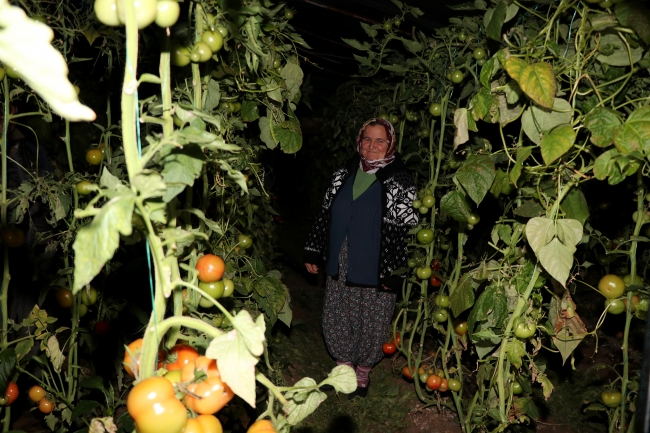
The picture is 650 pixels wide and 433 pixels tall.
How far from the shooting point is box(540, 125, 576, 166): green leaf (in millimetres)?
1300

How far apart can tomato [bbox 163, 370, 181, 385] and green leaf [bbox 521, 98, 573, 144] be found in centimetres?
108

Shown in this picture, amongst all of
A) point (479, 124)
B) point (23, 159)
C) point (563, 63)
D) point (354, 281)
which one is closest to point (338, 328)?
point (354, 281)

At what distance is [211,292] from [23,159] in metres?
1.24

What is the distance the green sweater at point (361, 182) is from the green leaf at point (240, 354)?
2.25m

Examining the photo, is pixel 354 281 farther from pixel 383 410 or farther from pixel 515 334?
pixel 515 334

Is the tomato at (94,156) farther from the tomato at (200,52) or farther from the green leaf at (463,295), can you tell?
the green leaf at (463,295)

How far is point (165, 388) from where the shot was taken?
2.16 ft

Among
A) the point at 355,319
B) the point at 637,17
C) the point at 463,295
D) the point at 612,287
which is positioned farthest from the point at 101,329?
the point at 637,17

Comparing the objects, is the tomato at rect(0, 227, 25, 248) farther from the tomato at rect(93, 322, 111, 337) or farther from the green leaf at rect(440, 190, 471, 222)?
the green leaf at rect(440, 190, 471, 222)

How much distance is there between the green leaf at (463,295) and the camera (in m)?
1.84

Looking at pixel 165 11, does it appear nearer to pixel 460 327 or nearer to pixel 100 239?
pixel 100 239

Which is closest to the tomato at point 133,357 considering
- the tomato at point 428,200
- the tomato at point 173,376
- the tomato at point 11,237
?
the tomato at point 173,376

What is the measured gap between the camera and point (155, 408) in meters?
0.64

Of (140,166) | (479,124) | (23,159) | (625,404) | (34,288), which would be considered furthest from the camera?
(479,124)
